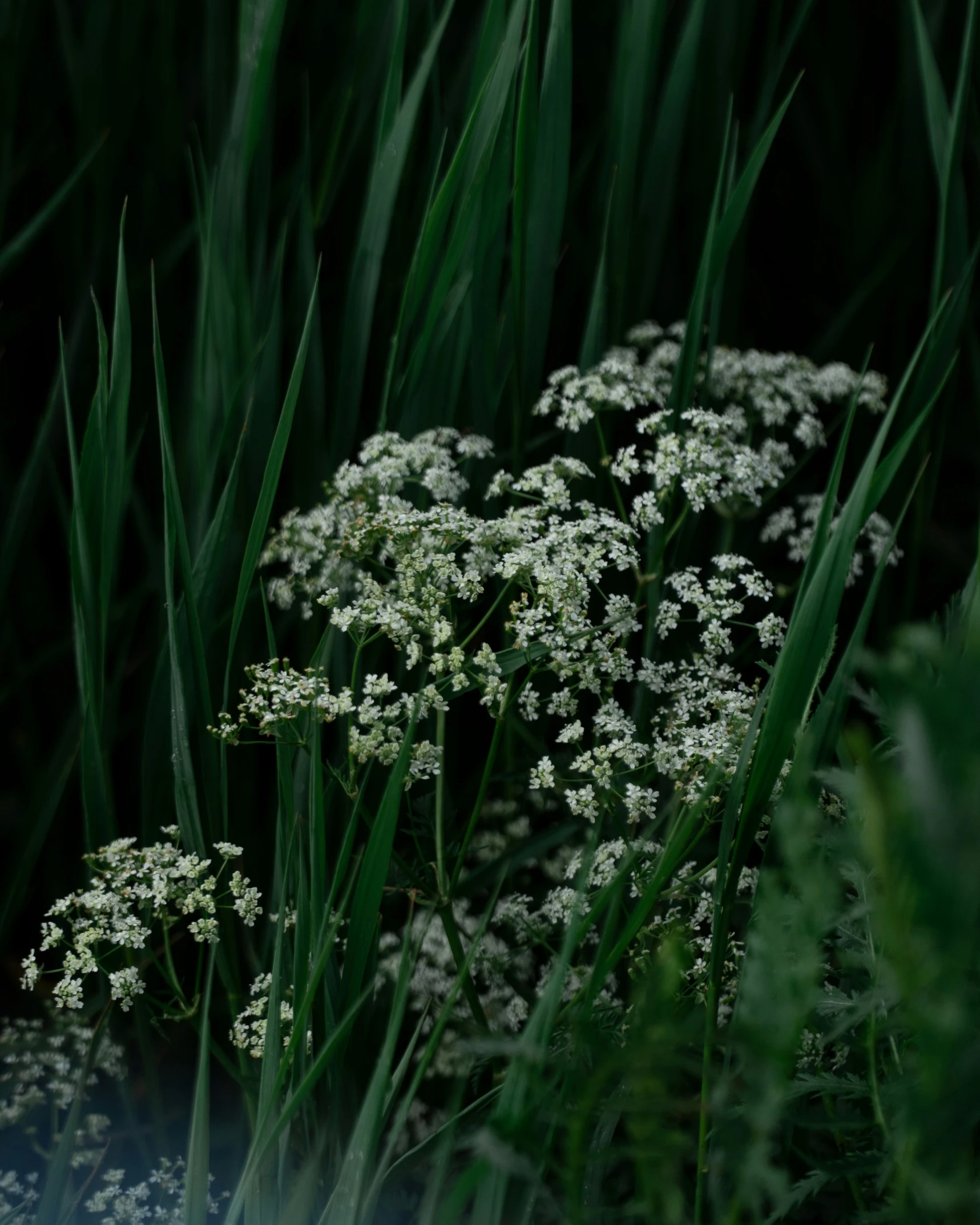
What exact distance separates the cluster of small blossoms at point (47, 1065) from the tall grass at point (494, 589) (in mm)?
57

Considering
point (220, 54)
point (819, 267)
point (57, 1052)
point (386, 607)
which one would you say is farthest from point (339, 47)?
point (57, 1052)

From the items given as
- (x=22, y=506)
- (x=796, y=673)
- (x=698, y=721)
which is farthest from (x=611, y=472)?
(x=22, y=506)

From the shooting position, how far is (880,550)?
0.98 metres

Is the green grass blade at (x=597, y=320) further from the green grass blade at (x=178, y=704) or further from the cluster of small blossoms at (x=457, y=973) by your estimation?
the cluster of small blossoms at (x=457, y=973)

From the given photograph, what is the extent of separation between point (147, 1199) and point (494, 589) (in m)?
0.65

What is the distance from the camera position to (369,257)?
105cm

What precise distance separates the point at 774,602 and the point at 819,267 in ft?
1.61

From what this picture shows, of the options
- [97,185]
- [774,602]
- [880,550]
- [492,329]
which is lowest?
[774,602]

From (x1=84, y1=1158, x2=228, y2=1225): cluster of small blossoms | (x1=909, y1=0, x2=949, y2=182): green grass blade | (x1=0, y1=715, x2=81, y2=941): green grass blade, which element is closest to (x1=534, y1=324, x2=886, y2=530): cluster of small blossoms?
(x1=909, y1=0, x2=949, y2=182): green grass blade

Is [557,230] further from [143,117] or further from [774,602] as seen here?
[143,117]

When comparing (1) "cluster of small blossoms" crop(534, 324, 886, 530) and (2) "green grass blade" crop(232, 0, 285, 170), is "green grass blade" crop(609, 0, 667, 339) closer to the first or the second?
(1) "cluster of small blossoms" crop(534, 324, 886, 530)

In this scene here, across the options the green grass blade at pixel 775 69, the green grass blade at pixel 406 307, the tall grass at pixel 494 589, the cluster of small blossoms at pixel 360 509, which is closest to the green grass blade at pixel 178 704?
the tall grass at pixel 494 589

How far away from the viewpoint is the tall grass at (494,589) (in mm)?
529

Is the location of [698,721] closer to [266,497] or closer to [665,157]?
[266,497]
